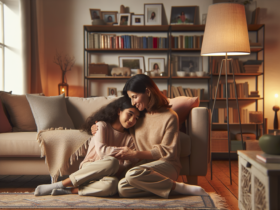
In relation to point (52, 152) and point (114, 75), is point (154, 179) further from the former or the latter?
point (114, 75)

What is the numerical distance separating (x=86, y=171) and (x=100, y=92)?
9.25 ft

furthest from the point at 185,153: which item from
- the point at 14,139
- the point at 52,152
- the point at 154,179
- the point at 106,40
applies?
the point at 106,40

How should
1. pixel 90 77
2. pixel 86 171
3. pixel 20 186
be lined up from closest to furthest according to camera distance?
1. pixel 86 171
2. pixel 20 186
3. pixel 90 77

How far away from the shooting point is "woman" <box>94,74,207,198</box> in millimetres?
1944

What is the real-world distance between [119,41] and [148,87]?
8.43 feet

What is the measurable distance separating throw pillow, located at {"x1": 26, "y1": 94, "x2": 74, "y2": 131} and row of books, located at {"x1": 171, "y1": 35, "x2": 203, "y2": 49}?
2.27 meters

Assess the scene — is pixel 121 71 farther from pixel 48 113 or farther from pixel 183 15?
pixel 48 113

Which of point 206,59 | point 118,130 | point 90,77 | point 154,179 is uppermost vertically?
point 206,59

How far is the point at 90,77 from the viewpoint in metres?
4.43

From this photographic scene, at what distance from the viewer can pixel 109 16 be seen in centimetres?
464

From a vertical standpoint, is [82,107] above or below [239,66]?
below

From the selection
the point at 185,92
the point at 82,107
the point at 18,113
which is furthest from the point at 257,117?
the point at 18,113

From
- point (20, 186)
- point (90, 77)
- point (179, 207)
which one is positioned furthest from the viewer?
point (90, 77)

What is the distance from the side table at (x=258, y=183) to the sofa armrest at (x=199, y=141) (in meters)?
0.70
